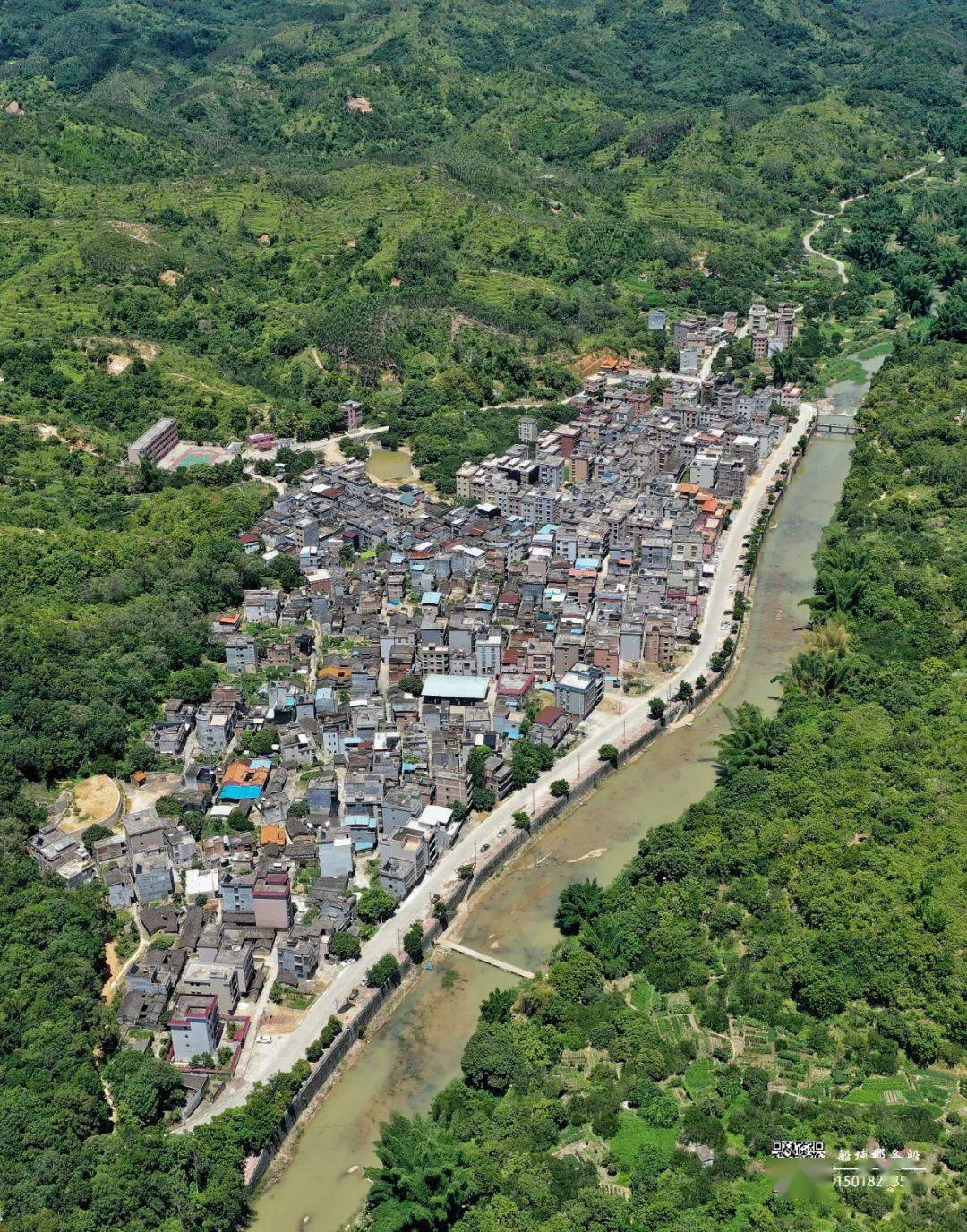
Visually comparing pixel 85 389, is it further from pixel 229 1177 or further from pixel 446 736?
pixel 229 1177

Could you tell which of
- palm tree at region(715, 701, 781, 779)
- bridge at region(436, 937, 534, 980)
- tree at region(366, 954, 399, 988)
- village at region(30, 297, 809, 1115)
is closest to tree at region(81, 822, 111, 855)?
village at region(30, 297, 809, 1115)

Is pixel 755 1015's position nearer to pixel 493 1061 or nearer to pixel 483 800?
pixel 493 1061

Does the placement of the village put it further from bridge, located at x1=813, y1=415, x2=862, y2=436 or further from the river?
bridge, located at x1=813, y1=415, x2=862, y2=436

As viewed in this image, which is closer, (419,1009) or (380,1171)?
(380,1171)

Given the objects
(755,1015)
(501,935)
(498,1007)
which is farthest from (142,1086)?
(755,1015)

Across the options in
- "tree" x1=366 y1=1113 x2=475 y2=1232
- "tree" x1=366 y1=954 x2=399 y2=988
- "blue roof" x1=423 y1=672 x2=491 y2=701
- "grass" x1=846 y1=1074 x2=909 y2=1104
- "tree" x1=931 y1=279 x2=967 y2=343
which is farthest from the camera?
"tree" x1=931 y1=279 x2=967 y2=343

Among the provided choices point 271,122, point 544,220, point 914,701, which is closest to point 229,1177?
point 914,701
